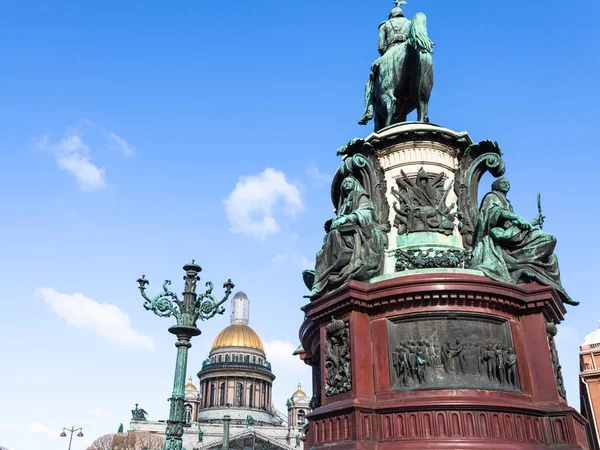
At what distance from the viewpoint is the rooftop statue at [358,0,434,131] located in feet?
37.4

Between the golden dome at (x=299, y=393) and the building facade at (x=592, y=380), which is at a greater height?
the golden dome at (x=299, y=393)

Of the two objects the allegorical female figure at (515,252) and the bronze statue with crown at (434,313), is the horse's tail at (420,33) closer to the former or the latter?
the bronze statue with crown at (434,313)

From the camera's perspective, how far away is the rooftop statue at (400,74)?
11.4m

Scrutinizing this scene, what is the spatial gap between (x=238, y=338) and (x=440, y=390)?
9149 centimetres

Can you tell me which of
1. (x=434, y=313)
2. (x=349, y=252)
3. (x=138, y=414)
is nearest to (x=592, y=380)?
(x=434, y=313)

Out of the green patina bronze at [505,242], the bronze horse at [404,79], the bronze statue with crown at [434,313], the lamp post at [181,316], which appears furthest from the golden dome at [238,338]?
the green patina bronze at [505,242]

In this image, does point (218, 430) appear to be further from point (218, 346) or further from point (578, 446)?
point (578, 446)

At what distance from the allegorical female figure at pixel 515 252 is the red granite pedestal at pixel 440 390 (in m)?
0.25

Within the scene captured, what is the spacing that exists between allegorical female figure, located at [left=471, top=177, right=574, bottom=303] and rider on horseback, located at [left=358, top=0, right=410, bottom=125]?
4.40 meters

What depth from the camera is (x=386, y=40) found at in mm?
13141

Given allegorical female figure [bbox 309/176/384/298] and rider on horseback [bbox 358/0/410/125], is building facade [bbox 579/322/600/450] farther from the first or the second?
allegorical female figure [bbox 309/176/384/298]

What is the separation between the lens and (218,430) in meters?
80.5

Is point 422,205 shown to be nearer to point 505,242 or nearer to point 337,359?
point 505,242

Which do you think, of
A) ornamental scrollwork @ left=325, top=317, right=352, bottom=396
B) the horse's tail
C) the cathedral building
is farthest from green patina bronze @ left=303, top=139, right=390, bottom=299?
the cathedral building
